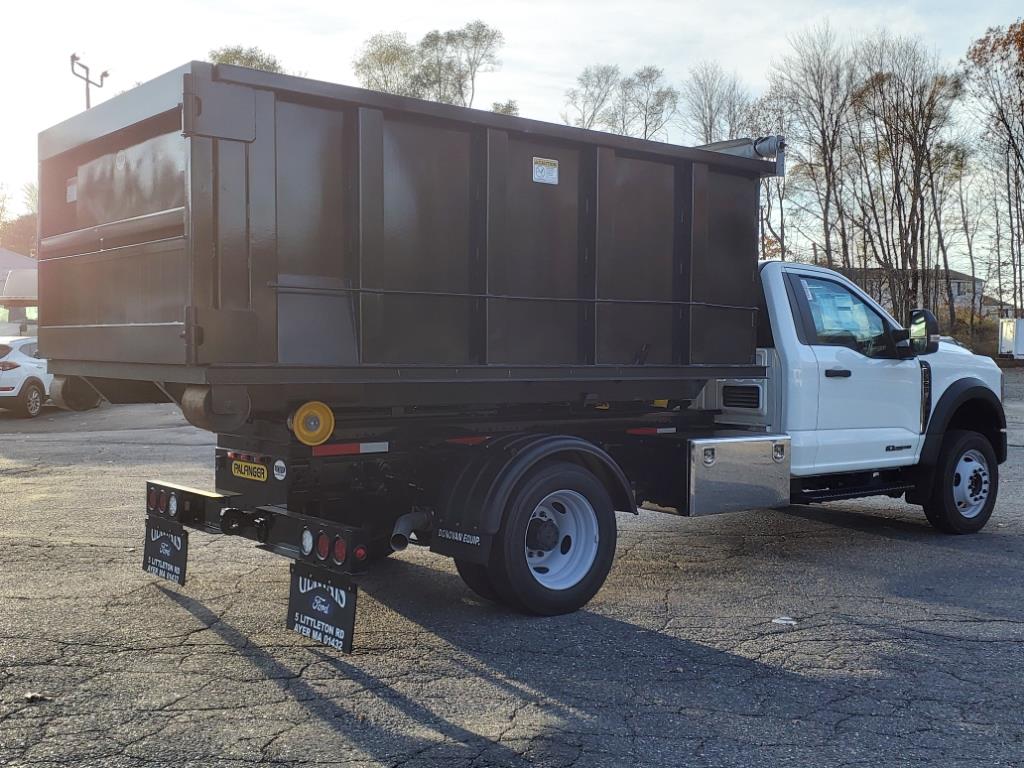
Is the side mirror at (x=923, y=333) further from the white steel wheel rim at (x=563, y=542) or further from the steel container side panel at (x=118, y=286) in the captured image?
the steel container side panel at (x=118, y=286)

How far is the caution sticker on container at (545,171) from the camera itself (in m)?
5.64

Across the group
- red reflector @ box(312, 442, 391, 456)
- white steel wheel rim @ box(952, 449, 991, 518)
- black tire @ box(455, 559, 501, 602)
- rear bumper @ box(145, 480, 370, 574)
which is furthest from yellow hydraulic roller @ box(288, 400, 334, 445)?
white steel wheel rim @ box(952, 449, 991, 518)

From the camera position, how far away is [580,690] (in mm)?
4527

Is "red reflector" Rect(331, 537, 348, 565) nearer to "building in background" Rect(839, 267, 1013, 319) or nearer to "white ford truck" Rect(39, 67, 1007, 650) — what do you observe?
"white ford truck" Rect(39, 67, 1007, 650)

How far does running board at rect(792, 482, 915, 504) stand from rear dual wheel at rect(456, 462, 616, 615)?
197 cm

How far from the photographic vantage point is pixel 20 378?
19.7m

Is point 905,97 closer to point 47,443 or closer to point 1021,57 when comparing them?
point 1021,57

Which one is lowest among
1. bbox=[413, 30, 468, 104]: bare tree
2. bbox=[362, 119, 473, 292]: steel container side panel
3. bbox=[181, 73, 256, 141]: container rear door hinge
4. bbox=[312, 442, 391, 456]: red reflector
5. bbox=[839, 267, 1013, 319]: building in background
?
bbox=[312, 442, 391, 456]: red reflector

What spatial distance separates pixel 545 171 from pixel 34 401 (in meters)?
17.5

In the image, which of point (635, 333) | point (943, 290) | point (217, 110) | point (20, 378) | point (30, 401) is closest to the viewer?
point (217, 110)

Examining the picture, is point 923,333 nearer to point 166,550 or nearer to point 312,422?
point 312,422

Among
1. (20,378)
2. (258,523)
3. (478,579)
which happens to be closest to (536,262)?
(478,579)

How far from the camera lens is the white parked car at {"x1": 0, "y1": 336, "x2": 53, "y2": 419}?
64.4 feet

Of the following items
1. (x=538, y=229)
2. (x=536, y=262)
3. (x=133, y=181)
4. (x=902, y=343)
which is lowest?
(x=902, y=343)
